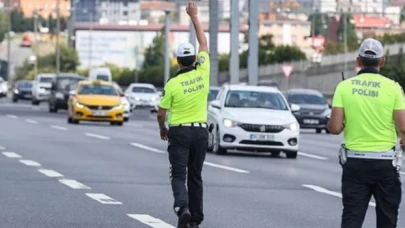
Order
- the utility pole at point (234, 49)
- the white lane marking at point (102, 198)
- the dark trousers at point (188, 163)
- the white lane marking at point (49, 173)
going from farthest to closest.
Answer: the utility pole at point (234, 49) < the white lane marking at point (49, 173) < the white lane marking at point (102, 198) < the dark trousers at point (188, 163)

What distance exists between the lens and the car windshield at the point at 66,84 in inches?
2552

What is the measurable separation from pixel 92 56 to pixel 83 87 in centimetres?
14586

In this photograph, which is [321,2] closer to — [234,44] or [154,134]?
[234,44]

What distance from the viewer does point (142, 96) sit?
78125 millimetres

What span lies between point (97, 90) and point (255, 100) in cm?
1796

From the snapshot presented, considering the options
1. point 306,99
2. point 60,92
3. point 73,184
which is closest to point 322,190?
point 73,184

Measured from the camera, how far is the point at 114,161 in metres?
27.2

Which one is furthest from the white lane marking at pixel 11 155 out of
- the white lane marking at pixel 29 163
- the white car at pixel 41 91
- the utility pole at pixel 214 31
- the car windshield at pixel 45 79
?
the car windshield at pixel 45 79

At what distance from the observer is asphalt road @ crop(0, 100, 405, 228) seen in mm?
16250

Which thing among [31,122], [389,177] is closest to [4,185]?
[389,177]

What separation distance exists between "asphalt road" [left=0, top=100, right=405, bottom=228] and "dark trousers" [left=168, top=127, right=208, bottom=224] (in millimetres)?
641

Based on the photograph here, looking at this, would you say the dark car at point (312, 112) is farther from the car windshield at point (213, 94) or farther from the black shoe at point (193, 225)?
the black shoe at point (193, 225)

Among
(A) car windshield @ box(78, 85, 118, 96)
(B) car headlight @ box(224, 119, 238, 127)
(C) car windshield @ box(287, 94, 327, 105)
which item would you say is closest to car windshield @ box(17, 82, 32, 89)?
(C) car windshield @ box(287, 94, 327, 105)

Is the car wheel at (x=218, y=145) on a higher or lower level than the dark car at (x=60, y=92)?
higher
